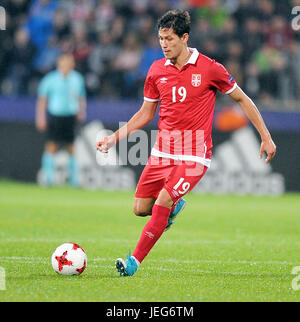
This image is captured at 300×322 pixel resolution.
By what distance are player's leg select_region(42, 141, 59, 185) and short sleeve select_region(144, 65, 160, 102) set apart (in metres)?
7.97

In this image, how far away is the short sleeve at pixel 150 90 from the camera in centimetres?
715

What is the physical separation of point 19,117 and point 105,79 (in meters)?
1.99

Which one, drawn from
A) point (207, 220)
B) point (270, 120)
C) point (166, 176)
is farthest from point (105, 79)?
point (166, 176)

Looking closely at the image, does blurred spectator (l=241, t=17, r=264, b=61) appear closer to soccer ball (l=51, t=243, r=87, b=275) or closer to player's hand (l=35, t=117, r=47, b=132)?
player's hand (l=35, t=117, r=47, b=132)

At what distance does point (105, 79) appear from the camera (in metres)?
16.3

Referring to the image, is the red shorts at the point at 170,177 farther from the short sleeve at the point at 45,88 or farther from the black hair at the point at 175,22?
the short sleeve at the point at 45,88

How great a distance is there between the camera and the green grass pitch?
19.1 ft

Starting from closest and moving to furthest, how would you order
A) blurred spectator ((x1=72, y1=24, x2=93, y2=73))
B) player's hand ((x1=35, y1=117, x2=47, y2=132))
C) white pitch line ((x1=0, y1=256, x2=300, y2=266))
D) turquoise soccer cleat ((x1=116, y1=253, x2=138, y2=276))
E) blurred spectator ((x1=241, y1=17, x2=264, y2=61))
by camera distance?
turquoise soccer cleat ((x1=116, y1=253, x2=138, y2=276)), white pitch line ((x1=0, y1=256, x2=300, y2=266)), player's hand ((x1=35, y1=117, x2=47, y2=132)), blurred spectator ((x1=72, y1=24, x2=93, y2=73)), blurred spectator ((x1=241, y1=17, x2=264, y2=61))

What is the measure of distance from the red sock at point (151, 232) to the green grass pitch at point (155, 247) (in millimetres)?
212

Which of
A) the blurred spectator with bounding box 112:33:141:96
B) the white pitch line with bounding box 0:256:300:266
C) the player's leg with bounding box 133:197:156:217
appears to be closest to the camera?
the player's leg with bounding box 133:197:156:217

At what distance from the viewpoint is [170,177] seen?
6.73 metres

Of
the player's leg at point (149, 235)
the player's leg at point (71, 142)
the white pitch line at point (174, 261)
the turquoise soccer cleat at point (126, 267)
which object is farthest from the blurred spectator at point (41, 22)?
the turquoise soccer cleat at point (126, 267)

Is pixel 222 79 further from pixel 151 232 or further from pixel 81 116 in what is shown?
pixel 81 116
